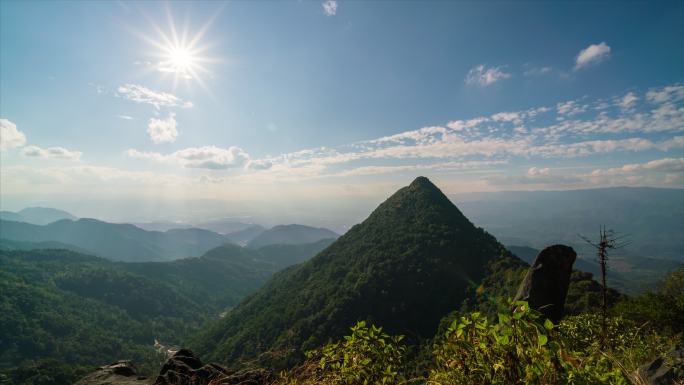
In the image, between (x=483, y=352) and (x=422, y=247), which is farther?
(x=422, y=247)

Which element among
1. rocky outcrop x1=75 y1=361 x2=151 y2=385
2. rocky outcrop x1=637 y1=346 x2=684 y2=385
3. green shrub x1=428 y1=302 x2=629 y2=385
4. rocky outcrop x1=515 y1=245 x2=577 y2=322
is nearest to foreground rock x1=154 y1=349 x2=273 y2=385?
rocky outcrop x1=75 y1=361 x2=151 y2=385

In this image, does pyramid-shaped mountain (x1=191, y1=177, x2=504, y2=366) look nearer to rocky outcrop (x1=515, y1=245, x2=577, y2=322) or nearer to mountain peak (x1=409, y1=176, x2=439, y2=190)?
mountain peak (x1=409, y1=176, x2=439, y2=190)

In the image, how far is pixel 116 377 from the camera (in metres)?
11.6

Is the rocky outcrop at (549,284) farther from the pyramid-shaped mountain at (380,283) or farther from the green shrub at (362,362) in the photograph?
the pyramid-shaped mountain at (380,283)

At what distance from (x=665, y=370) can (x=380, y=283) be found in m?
75.1

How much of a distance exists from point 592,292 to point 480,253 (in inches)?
1450

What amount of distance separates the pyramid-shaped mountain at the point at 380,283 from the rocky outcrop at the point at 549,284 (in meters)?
53.8

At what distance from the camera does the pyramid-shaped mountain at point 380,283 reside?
7088 cm

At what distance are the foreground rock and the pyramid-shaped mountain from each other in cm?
5107

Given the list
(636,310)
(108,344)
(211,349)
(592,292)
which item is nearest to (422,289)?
(592,292)

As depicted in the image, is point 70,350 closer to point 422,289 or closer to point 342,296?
point 342,296

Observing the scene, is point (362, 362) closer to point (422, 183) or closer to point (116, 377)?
point (116, 377)

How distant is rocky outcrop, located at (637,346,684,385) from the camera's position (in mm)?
5744

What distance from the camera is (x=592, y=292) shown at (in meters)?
44.3
